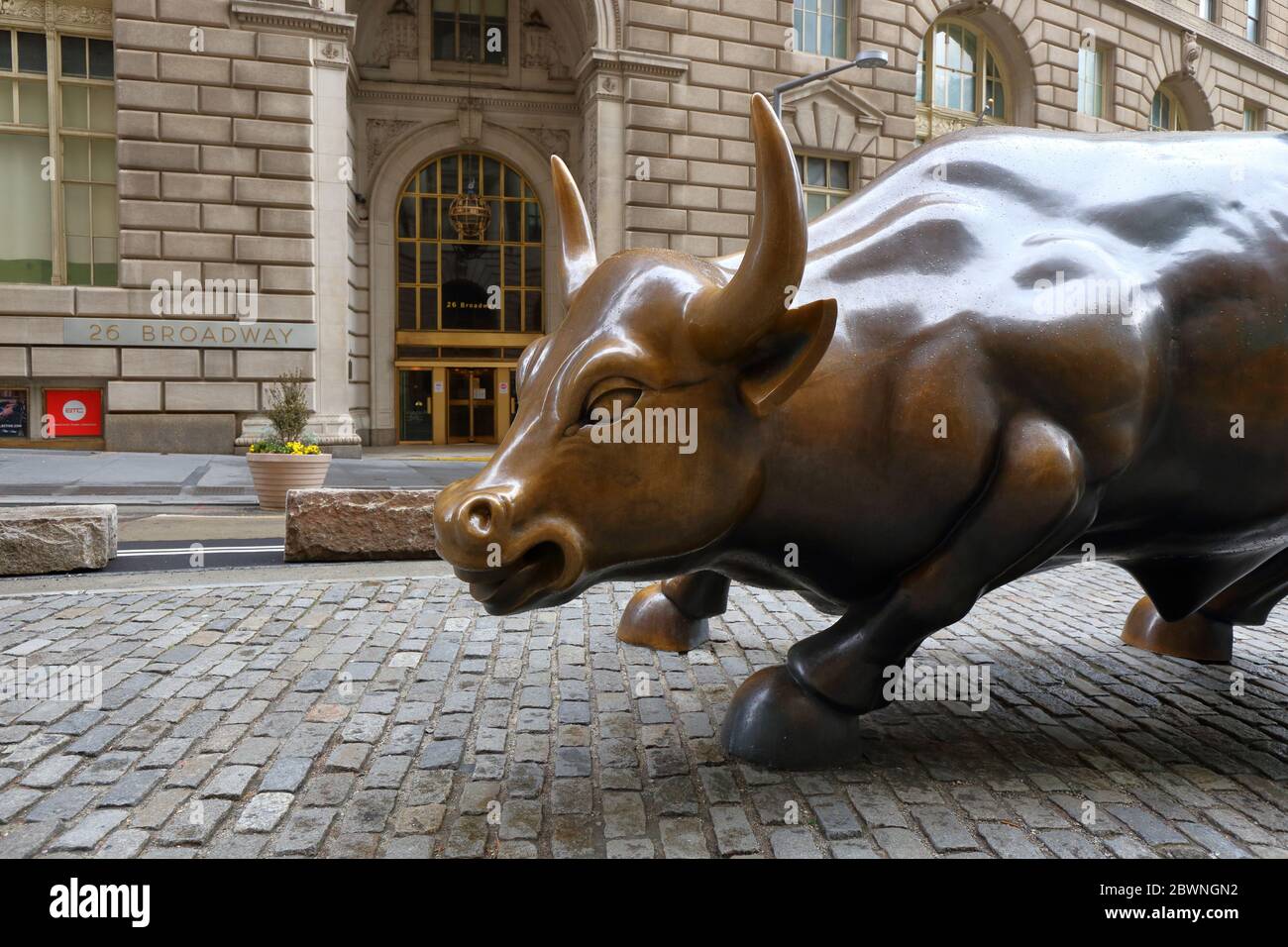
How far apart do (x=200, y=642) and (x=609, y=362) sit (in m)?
3.07

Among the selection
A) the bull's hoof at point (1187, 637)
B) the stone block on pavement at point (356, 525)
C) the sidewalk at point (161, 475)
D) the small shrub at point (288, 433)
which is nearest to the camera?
the bull's hoof at point (1187, 637)

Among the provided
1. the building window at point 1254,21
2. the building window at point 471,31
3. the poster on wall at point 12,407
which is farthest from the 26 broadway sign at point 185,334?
the building window at point 1254,21

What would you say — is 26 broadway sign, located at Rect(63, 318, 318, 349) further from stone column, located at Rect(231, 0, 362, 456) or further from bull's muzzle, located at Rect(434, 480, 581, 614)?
bull's muzzle, located at Rect(434, 480, 581, 614)

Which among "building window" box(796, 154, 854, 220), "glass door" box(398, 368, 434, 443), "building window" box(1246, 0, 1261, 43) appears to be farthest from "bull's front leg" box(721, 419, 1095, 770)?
"building window" box(1246, 0, 1261, 43)

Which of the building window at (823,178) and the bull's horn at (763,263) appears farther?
the building window at (823,178)

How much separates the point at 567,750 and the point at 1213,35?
107 feet

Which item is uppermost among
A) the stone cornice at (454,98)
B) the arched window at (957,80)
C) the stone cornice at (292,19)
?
the arched window at (957,80)

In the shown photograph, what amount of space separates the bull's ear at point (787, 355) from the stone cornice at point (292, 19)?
17.5 m

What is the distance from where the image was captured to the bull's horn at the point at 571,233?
3.21 metres

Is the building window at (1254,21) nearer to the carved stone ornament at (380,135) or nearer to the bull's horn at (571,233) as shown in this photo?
the carved stone ornament at (380,135)

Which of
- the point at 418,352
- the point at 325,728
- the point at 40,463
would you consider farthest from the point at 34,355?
the point at 325,728

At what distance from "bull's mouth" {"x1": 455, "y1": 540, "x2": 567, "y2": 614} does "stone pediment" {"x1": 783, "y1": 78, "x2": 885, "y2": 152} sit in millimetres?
20354

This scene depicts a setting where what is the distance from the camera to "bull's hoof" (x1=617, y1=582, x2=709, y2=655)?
4.70 meters

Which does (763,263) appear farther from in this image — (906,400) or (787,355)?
(906,400)
